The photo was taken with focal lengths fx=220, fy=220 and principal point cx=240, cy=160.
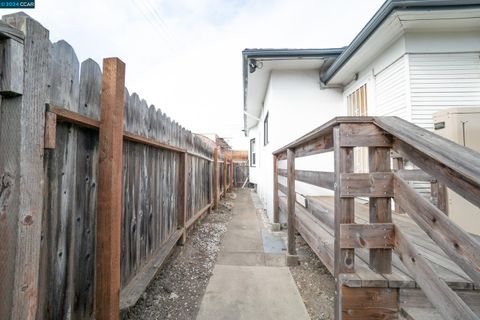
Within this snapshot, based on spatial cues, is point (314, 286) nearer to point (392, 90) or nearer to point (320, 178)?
point (320, 178)

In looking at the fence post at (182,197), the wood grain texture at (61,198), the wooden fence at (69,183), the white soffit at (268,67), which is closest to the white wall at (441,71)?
the white soffit at (268,67)

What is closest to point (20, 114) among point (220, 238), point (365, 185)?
point (365, 185)

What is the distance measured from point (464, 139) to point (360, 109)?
211cm

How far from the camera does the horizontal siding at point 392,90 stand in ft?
10.9

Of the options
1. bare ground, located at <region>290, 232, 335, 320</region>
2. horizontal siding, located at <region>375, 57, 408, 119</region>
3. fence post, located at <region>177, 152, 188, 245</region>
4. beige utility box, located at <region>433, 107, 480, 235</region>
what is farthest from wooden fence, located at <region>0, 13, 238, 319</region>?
horizontal siding, located at <region>375, 57, 408, 119</region>

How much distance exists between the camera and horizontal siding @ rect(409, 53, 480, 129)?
3242mm

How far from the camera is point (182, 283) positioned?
2.40 m

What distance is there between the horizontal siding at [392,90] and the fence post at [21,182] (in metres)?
4.15

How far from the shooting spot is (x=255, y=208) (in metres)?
6.74

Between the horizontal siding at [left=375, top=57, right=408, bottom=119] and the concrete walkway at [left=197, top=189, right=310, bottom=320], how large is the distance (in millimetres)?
2832

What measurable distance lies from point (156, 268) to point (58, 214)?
52.4 inches

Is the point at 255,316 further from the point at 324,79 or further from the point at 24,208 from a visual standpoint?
the point at 324,79

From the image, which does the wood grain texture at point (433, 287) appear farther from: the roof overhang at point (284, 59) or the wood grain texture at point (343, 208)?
the roof overhang at point (284, 59)

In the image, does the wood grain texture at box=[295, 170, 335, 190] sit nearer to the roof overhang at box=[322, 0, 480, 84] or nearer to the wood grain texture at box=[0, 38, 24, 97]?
the wood grain texture at box=[0, 38, 24, 97]
